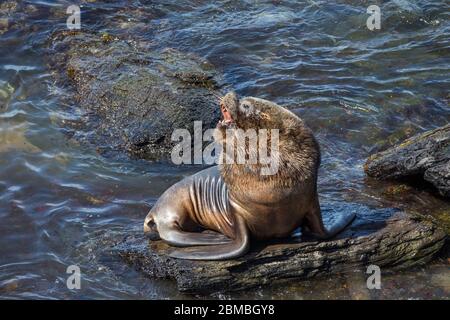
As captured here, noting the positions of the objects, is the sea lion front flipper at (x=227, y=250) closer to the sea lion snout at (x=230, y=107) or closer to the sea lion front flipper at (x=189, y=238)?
the sea lion front flipper at (x=189, y=238)

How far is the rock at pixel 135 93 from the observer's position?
9.39m

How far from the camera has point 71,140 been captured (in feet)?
Result: 31.8

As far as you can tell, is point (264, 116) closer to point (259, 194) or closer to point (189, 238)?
point (259, 194)

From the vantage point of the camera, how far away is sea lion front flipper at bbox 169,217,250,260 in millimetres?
6121

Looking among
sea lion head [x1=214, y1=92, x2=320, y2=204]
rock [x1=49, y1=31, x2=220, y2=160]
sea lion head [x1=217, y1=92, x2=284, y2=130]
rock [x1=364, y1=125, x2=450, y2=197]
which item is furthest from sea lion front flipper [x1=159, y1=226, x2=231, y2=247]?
rock [x1=49, y1=31, x2=220, y2=160]

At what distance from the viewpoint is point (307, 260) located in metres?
6.21

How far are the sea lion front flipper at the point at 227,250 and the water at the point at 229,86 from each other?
342 mm

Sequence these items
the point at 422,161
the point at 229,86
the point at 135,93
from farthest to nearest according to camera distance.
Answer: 1. the point at 229,86
2. the point at 135,93
3. the point at 422,161

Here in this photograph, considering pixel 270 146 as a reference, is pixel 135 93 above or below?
above

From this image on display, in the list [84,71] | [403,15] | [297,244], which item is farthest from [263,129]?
[403,15]

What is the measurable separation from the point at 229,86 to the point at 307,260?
5190 mm

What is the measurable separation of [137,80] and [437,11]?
18.6ft

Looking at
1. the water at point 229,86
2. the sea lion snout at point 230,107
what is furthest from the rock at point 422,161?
the sea lion snout at point 230,107

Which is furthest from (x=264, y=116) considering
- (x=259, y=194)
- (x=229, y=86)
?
(x=229, y=86)
